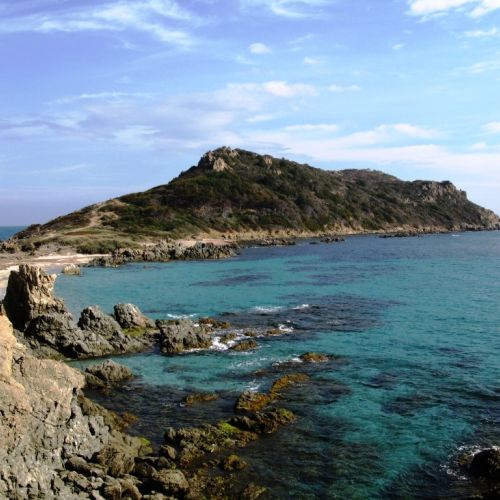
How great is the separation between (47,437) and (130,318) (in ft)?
83.6

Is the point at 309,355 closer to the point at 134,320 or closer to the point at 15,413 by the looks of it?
the point at 134,320

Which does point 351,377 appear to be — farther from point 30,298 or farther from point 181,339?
point 30,298

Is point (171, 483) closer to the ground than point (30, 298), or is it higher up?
closer to the ground

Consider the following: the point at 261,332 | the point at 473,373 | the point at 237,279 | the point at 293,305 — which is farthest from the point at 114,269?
the point at 473,373

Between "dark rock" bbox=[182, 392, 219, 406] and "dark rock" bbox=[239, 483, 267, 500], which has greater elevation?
"dark rock" bbox=[182, 392, 219, 406]

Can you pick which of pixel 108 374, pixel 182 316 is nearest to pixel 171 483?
pixel 108 374

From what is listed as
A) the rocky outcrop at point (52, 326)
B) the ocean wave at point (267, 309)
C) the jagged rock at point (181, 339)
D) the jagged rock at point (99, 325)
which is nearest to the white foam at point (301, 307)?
the ocean wave at point (267, 309)

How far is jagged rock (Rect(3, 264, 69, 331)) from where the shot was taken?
120ft

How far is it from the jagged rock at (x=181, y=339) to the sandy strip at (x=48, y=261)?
1711 inches

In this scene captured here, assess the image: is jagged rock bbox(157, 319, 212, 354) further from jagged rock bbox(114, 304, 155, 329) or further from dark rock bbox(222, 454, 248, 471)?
dark rock bbox(222, 454, 248, 471)

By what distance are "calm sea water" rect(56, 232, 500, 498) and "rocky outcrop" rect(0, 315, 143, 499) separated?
4081mm

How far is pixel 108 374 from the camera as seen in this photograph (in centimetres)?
3030

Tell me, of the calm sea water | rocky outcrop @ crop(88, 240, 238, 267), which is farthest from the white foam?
rocky outcrop @ crop(88, 240, 238, 267)

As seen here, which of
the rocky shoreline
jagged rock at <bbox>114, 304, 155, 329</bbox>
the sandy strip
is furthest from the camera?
the sandy strip
